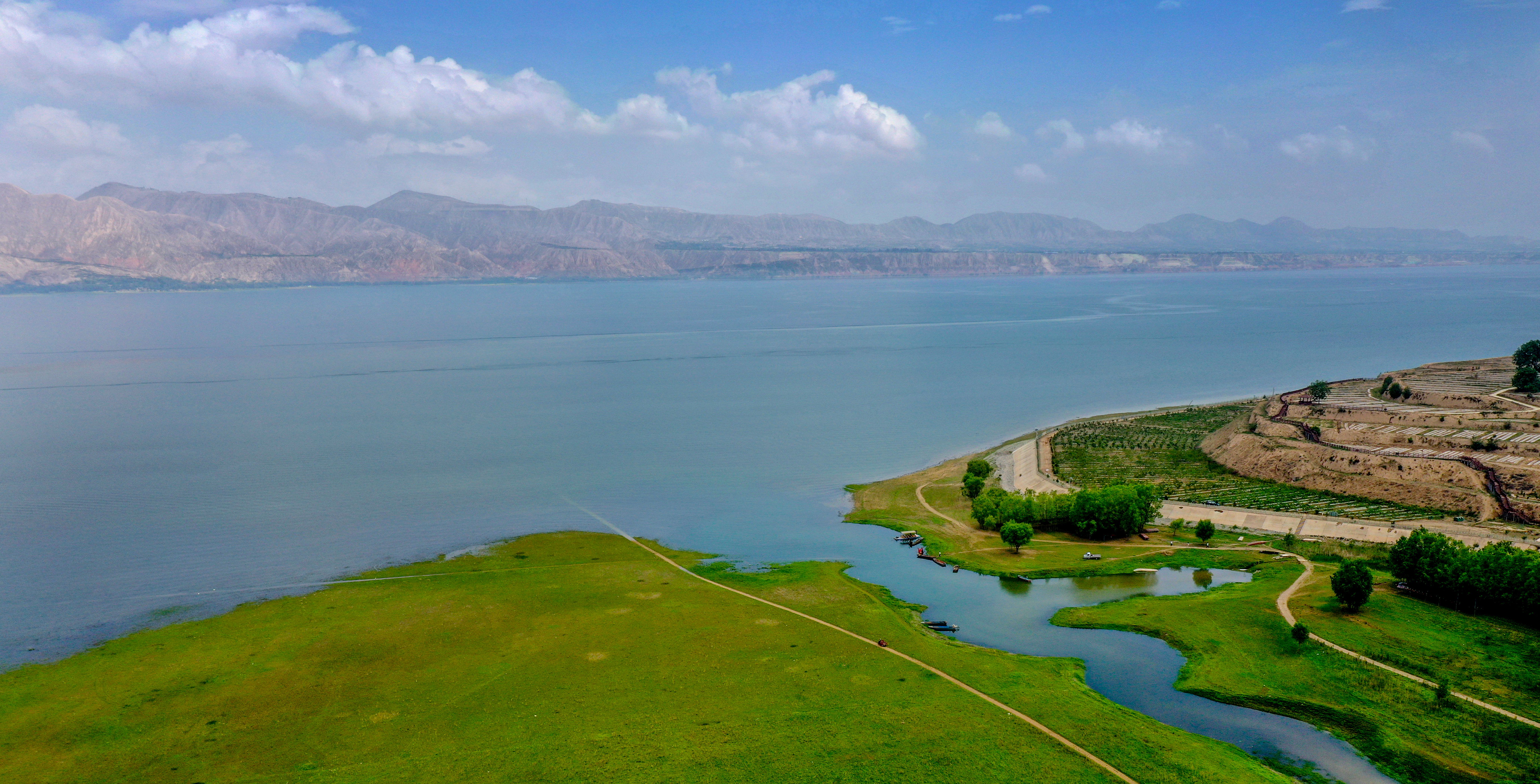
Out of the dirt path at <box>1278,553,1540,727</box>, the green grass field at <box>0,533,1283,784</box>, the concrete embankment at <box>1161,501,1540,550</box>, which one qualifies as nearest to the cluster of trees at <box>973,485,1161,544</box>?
the concrete embankment at <box>1161,501,1540,550</box>

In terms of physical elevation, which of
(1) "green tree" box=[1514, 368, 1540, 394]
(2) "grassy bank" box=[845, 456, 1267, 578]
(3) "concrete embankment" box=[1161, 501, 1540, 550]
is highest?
(1) "green tree" box=[1514, 368, 1540, 394]

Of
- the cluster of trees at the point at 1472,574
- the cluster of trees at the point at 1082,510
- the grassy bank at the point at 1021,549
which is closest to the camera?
Result: the cluster of trees at the point at 1472,574

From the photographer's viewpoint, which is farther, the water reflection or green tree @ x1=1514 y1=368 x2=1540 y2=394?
green tree @ x1=1514 y1=368 x2=1540 y2=394

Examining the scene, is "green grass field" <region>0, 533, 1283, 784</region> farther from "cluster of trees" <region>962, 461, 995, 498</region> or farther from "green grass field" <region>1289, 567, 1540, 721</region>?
"cluster of trees" <region>962, 461, 995, 498</region>

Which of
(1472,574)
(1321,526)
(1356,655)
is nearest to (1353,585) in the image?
(1356,655)

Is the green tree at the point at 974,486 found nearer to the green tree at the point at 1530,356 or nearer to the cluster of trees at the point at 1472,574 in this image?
the cluster of trees at the point at 1472,574

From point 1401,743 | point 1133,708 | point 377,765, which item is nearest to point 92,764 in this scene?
point 377,765

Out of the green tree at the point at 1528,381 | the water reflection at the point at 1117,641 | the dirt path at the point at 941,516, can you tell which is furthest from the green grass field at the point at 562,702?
the green tree at the point at 1528,381
